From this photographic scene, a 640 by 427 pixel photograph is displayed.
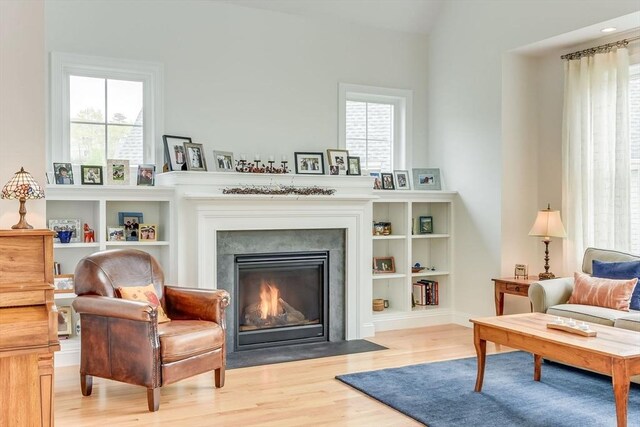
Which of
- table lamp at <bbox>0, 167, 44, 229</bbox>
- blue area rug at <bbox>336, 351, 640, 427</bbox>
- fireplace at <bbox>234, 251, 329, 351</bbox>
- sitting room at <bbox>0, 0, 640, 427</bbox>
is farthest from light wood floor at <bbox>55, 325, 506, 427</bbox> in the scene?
table lamp at <bbox>0, 167, 44, 229</bbox>

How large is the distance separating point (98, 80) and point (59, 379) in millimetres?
2538

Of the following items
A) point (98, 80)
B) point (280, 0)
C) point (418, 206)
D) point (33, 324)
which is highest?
point (280, 0)

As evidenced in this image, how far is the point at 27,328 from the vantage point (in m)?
2.73

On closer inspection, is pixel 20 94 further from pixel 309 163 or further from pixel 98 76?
pixel 309 163

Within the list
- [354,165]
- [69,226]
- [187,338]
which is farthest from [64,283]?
[354,165]

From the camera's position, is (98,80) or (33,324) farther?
(98,80)

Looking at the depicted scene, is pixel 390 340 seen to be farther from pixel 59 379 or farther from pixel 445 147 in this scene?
pixel 59 379

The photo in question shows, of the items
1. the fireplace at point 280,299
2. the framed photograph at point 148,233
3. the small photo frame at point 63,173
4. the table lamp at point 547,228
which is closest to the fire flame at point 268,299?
the fireplace at point 280,299

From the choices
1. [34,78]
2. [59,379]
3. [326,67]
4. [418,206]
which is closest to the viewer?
[34,78]

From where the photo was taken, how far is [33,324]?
9.04 feet

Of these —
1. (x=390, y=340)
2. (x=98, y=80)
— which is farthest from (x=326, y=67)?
(x=390, y=340)

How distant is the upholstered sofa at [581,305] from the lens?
4355mm

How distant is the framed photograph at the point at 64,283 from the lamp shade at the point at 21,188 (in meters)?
1.88

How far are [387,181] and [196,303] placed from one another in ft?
9.20
